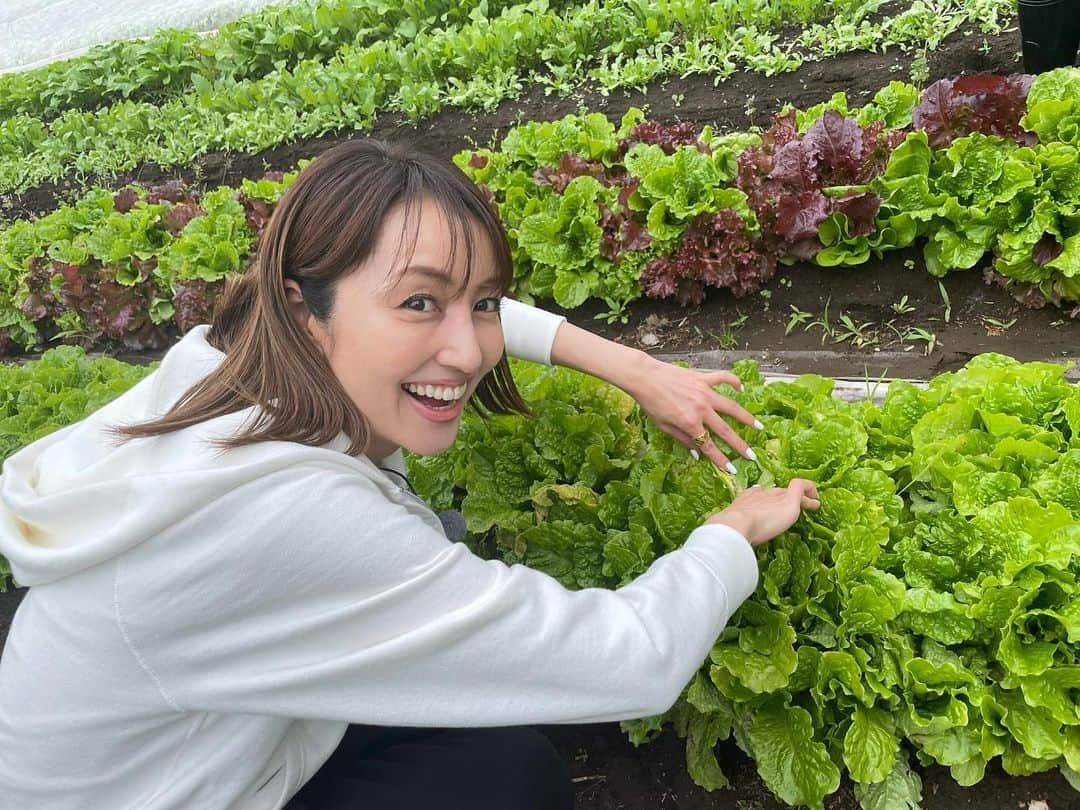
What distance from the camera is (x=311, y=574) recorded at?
4.15ft

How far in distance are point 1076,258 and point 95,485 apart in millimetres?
3275

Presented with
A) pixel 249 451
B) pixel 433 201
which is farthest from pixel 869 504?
pixel 249 451

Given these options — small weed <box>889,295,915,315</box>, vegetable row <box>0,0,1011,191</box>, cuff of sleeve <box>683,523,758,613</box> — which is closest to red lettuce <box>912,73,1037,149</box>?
small weed <box>889,295,915,315</box>

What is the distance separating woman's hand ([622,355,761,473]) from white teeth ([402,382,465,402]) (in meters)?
0.71

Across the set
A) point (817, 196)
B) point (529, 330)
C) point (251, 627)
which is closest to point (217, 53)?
point (817, 196)

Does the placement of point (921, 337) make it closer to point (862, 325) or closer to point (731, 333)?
point (862, 325)

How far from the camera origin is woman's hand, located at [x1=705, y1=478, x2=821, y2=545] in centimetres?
174

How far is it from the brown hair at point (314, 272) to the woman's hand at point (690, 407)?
28.0 inches

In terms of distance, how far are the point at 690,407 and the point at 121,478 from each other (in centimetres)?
137

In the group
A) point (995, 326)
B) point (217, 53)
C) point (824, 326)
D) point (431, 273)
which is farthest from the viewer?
point (217, 53)

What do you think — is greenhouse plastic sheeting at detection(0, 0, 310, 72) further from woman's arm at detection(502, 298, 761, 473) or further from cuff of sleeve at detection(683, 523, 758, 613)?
cuff of sleeve at detection(683, 523, 758, 613)

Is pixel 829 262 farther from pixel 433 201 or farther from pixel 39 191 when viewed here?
pixel 39 191

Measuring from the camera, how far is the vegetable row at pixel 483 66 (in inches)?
208

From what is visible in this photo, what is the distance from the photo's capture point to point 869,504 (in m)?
2.14
